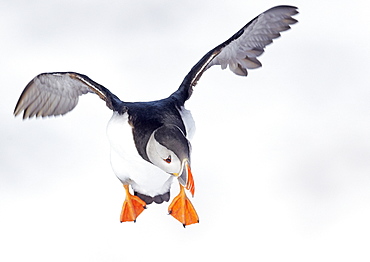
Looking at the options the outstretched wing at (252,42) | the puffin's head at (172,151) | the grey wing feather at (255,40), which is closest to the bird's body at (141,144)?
the puffin's head at (172,151)

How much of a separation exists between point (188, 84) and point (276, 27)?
1099 mm

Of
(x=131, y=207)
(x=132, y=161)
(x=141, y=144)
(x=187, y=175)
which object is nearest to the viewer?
(x=187, y=175)

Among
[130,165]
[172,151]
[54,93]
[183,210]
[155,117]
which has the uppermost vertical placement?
[54,93]

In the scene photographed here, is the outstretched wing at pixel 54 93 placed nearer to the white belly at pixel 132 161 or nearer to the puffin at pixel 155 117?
the puffin at pixel 155 117

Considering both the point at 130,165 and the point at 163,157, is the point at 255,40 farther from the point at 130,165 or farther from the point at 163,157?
the point at 163,157

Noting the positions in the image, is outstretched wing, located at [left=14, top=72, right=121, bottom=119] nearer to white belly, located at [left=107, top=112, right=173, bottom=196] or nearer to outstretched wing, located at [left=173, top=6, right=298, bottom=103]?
white belly, located at [left=107, top=112, right=173, bottom=196]

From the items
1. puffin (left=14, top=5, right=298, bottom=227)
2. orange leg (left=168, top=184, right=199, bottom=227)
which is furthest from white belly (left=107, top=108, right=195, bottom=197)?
orange leg (left=168, top=184, right=199, bottom=227)

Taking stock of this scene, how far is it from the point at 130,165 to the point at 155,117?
0.53 m

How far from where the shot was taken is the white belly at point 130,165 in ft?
12.8

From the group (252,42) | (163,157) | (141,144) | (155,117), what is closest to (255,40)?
(252,42)

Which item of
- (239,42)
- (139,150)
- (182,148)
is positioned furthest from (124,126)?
(239,42)

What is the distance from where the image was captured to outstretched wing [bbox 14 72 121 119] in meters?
4.56

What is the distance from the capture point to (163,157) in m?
3.46

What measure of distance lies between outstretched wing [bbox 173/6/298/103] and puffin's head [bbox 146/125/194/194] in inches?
45.6
